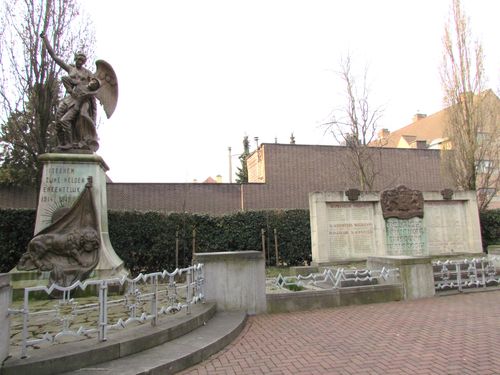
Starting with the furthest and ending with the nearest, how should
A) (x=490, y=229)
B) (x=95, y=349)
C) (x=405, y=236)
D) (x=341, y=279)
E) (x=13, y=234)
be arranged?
(x=490, y=229)
(x=405, y=236)
(x=13, y=234)
(x=341, y=279)
(x=95, y=349)

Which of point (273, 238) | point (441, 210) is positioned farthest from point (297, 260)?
point (441, 210)

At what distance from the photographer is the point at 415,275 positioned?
8539mm

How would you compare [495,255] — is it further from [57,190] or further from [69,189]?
[57,190]

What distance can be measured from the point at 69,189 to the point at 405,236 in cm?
1073

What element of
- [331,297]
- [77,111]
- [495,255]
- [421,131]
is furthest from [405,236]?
[421,131]

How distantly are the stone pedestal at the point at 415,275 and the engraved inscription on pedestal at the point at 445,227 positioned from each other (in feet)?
17.9

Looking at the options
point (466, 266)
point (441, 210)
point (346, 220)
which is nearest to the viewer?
point (466, 266)

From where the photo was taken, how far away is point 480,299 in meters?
8.30

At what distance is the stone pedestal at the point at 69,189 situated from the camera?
8.12 m

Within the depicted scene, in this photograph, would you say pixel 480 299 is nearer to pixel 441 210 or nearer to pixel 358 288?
pixel 358 288

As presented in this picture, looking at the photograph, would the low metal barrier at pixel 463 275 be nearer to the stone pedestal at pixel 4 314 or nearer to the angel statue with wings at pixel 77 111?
the stone pedestal at pixel 4 314

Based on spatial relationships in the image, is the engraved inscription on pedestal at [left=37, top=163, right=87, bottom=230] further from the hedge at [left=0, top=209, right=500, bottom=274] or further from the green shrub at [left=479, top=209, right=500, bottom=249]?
the green shrub at [left=479, top=209, right=500, bottom=249]

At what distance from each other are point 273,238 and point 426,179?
19.9 meters

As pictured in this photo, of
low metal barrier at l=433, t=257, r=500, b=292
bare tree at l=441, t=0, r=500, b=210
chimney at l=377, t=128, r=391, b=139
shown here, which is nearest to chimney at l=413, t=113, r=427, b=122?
chimney at l=377, t=128, r=391, b=139
